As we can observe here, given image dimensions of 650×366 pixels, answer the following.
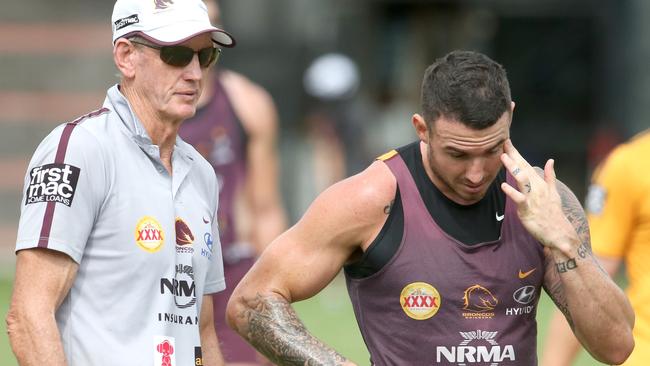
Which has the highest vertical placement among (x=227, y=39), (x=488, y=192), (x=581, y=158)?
(x=227, y=39)

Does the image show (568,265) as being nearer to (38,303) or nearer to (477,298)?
(477,298)

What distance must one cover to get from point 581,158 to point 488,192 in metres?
17.3

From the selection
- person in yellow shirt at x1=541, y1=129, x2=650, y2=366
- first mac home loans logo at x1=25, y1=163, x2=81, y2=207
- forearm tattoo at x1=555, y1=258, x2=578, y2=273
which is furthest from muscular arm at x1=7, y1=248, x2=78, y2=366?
person in yellow shirt at x1=541, y1=129, x2=650, y2=366

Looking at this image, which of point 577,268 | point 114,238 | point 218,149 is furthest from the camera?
point 218,149

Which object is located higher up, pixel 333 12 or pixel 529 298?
pixel 333 12

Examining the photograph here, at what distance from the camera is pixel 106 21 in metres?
20.4

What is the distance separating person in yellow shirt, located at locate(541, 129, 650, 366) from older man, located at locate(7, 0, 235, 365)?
2338mm

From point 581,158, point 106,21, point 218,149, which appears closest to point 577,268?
point 218,149

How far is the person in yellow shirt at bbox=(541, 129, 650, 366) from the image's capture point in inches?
268

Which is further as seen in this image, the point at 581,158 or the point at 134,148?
the point at 581,158

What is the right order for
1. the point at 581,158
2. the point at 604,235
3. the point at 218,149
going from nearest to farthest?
the point at 604,235, the point at 218,149, the point at 581,158

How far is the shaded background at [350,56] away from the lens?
65.7ft

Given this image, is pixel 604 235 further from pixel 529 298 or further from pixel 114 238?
pixel 114 238

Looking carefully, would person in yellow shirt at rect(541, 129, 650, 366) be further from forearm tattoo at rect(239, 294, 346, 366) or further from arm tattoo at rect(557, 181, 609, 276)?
forearm tattoo at rect(239, 294, 346, 366)
